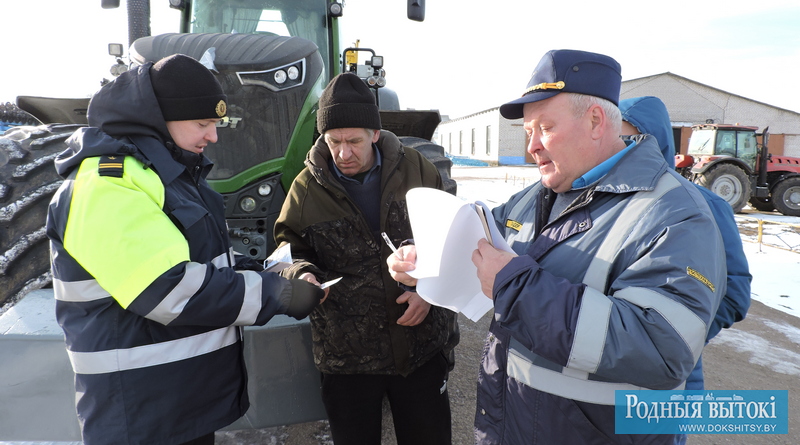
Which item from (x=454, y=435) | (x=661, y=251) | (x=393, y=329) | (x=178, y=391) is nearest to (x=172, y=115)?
(x=178, y=391)

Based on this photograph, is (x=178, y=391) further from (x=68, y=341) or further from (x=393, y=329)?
(x=393, y=329)

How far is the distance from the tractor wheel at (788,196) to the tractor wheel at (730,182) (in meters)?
1.27

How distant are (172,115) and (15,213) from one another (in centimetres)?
155

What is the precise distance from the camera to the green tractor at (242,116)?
2471mm

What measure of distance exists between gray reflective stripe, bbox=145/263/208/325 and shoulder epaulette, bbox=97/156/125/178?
0.33 m

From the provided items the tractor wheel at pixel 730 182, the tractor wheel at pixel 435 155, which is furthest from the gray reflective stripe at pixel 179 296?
the tractor wheel at pixel 730 182

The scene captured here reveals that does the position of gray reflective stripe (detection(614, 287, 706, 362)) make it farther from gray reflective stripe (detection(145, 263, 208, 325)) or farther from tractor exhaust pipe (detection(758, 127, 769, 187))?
tractor exhaust pipe (detection(758, 127, 769, 187))

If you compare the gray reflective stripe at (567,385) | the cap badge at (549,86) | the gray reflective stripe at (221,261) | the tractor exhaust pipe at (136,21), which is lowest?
the gray reflective stripe at (567,385)

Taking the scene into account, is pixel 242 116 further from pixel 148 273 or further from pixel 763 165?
pixel 763 165

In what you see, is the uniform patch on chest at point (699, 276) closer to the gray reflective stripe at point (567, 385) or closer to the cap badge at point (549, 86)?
the gray reflective stripe at point (567, 385)

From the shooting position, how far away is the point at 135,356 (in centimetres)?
145

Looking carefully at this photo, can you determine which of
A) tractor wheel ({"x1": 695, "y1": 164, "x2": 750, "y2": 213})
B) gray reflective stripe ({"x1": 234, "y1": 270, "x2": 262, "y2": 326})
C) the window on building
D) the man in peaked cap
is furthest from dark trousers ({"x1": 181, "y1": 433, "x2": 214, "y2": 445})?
the window on building

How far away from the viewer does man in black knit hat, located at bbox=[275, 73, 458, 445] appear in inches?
82.0

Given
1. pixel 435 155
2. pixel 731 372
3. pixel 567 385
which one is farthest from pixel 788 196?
pixel 567 385
